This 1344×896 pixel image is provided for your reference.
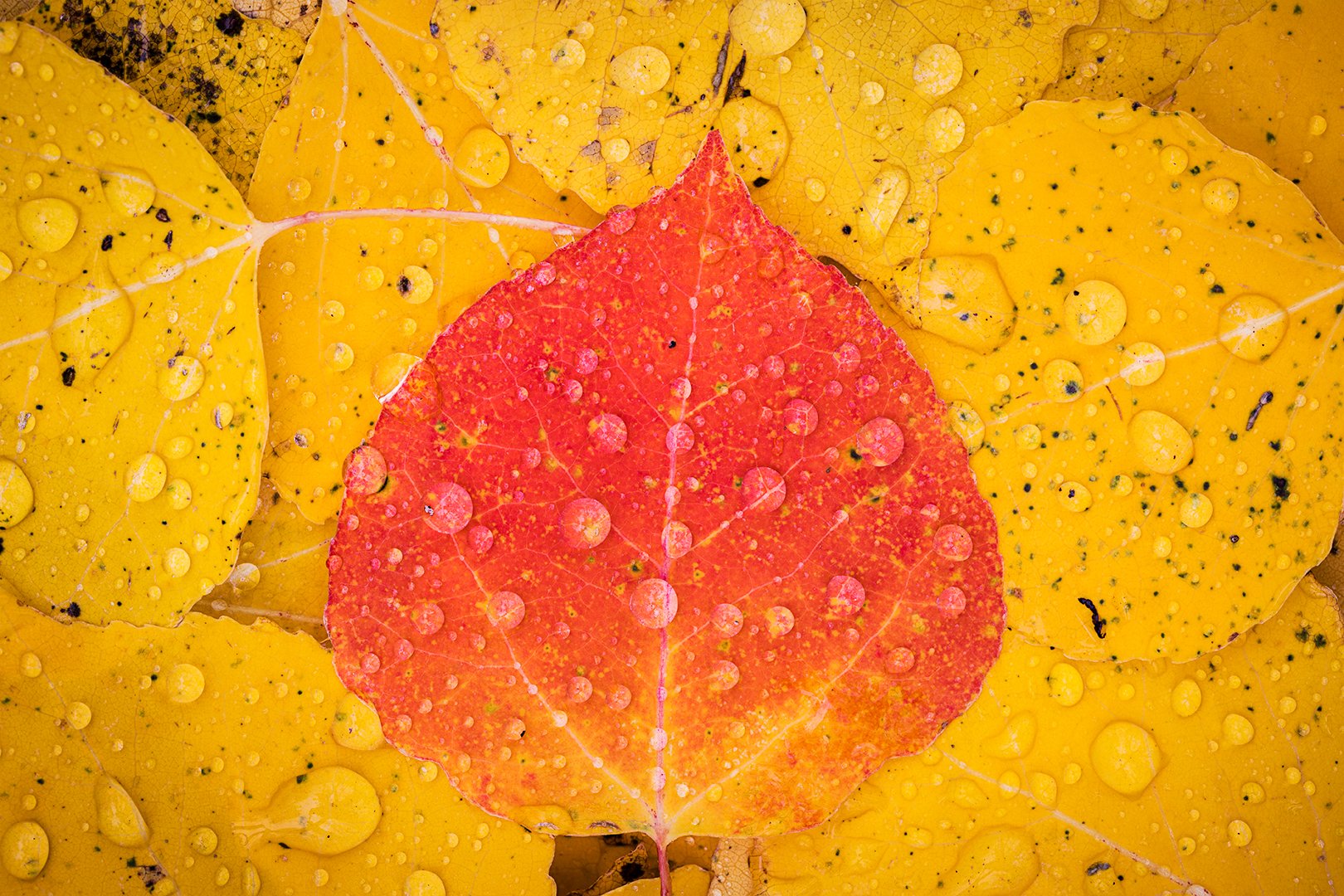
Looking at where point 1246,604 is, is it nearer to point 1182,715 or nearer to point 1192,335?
point 1182,715

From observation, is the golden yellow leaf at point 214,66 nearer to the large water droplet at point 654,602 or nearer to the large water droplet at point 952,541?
the large water droplet at point 654,602

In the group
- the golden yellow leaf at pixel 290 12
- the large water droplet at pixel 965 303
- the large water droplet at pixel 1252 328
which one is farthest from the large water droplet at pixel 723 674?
the golden yellow leaf at pixel 290 12

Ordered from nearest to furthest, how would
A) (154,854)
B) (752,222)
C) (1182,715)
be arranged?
(752,222) → (154,854) → (1182,715)

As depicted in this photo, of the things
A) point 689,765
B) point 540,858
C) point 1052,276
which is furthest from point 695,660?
point 1052,276

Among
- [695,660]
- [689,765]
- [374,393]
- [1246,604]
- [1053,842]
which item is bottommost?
[1053,842]

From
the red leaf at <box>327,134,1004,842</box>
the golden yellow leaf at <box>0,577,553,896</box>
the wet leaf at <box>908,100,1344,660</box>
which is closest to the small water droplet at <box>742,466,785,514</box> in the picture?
the red leaf at <box>327,134,1004,842</box>

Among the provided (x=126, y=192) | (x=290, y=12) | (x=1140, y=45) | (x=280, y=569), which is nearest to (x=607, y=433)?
(x=280, y=569)

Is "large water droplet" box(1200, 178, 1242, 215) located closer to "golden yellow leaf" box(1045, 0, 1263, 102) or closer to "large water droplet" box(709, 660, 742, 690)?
"golden yellow leaf" box(1045, 0, 1263, 102)

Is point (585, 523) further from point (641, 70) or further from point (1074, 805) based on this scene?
point (1074, 805)
